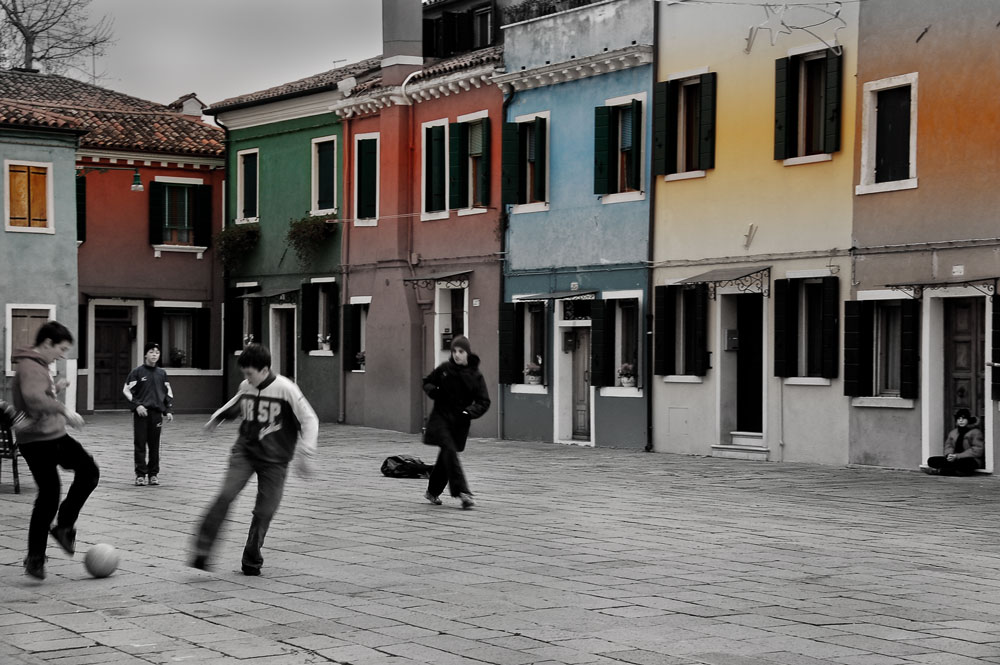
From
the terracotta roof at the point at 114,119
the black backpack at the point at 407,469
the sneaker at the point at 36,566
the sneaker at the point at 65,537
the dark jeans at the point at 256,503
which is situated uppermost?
the terracotta roof at the point at 114,119

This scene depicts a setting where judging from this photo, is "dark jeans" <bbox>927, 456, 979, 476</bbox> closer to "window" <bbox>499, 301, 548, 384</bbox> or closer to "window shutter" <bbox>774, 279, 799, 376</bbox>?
"window shutter" <bbox>774, 279, 799, 376</bbox>

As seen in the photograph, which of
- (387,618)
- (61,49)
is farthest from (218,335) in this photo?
(387,618)

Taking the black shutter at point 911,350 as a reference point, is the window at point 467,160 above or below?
above

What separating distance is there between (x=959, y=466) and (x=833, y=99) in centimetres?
581

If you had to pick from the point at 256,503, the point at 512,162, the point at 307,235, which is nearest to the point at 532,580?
the point at 256,503

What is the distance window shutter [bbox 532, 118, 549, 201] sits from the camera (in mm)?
30797

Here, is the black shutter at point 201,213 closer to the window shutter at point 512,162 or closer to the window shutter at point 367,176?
the window shutter at point 367,176

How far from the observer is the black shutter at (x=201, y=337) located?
42469 millimetres

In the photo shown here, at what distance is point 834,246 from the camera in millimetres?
24469

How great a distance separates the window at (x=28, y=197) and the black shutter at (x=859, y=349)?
2029 cm

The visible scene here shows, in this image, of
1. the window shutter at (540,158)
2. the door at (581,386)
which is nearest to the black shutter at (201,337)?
the window shutter at (540,158)

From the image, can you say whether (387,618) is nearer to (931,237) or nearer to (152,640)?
(152,640)

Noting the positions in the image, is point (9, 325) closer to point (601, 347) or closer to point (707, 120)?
point (601, 347)

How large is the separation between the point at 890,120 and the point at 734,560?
12689 mm
